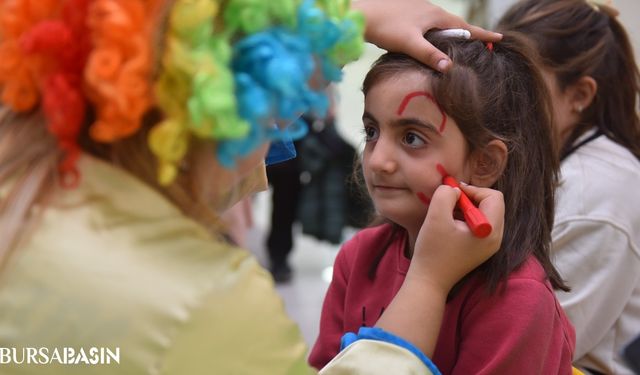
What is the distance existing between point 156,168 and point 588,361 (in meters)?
1.14

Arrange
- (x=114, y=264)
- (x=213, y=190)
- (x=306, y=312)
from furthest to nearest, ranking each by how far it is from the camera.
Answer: (x=306, y=312)
(x=213, y=190)
(x=114, y=264)

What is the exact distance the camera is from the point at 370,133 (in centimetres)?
134

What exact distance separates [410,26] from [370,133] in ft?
0.61

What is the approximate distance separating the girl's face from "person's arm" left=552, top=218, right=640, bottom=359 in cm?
49

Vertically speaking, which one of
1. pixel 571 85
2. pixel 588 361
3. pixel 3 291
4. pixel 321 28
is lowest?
pixel 588 361

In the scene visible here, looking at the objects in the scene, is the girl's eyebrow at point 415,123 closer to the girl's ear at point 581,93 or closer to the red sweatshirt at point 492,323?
the red sweatshirt at point 492,323

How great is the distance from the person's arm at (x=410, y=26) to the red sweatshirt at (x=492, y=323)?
339mm

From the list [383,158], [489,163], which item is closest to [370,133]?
[383,158]

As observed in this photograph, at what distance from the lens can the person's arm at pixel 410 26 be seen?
49.3 inches

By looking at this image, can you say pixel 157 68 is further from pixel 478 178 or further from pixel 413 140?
pixel 478 178

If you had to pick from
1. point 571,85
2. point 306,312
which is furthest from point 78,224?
point 306,312

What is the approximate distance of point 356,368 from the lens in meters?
1.03

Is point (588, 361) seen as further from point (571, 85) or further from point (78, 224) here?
point (78, 224)

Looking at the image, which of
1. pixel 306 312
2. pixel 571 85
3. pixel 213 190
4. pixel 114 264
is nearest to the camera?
pixel 114 264
